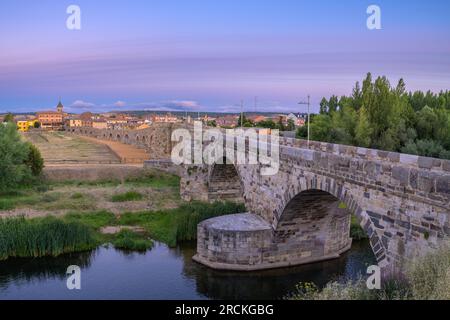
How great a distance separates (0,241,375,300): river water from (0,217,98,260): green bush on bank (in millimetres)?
381

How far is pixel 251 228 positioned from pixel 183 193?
9.87m

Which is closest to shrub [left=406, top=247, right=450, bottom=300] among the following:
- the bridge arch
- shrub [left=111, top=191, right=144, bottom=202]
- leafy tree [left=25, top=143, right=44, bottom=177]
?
the bridge arch

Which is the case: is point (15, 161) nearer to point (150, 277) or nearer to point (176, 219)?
point (176, 219)

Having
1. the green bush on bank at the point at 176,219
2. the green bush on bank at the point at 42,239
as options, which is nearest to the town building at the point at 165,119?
the green bush on bank at the point at 176,219

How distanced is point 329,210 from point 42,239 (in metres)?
10.3

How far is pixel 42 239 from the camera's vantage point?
53.9ft

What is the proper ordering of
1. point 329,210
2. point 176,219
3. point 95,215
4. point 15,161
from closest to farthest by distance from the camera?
1. point 329,210
2. point 176,219
3. point 95,215
4. point 15,161

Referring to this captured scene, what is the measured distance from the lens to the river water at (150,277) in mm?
13469

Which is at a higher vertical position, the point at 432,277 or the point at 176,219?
the point at 432,277

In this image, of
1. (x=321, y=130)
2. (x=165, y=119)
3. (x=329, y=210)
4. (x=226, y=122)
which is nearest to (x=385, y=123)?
(x=321, y=130)

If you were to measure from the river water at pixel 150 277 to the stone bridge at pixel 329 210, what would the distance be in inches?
24.8

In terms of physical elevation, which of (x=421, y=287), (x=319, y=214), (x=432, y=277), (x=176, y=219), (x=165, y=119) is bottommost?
(x=176, y=219)

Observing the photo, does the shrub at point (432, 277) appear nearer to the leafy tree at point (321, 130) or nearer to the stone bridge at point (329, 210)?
the stone bridge at point (329, 210)

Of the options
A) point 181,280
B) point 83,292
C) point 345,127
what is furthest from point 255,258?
point 345,127
